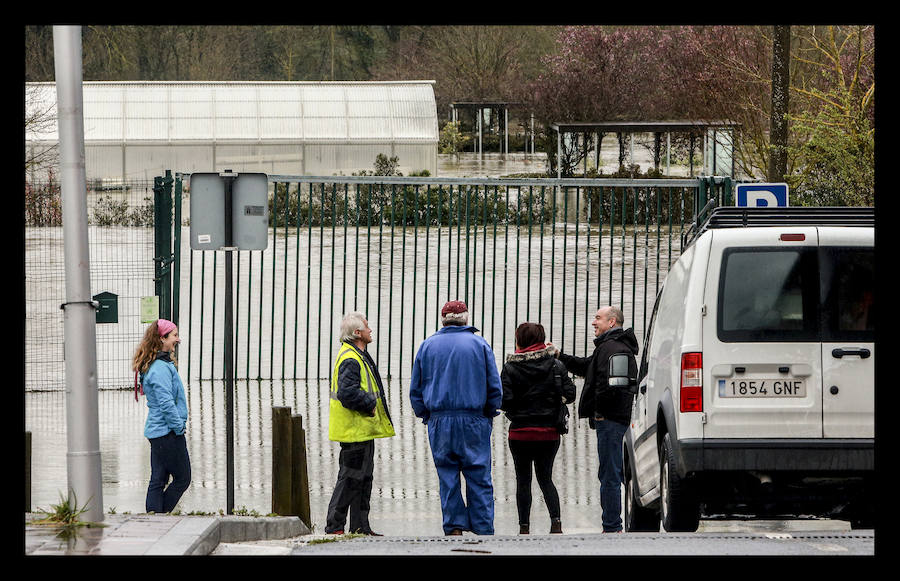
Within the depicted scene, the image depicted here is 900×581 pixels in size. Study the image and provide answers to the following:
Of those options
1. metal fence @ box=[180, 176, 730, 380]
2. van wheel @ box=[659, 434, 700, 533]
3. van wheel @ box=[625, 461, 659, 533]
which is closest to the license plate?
van wheel @ box=[659, 434, 700, 533]

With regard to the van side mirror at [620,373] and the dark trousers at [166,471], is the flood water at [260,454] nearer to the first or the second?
the dark trousers at [166,471]

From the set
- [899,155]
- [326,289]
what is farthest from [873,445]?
[326,289]

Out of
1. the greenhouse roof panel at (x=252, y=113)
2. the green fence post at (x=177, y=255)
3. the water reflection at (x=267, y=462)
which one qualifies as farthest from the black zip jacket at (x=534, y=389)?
the greenhouse roof panel at (x=252, y=113)

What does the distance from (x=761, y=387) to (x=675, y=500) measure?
2.56 ft

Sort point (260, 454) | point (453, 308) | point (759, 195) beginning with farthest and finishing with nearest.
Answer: point (759, 195), point (260, 454), point (453, 308)

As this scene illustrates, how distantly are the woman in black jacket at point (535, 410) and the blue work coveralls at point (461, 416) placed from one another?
22 centimetres

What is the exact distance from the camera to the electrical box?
8.98 metres

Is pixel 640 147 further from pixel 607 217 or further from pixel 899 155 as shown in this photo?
pixel 899 155

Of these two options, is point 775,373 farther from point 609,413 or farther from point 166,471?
point 166,471

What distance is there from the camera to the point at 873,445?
6.92 m

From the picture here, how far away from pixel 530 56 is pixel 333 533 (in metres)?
51.1

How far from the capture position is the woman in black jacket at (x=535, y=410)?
28.5 feet

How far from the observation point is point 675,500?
23.2 ft

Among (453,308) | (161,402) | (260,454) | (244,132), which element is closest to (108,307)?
(260,454)
